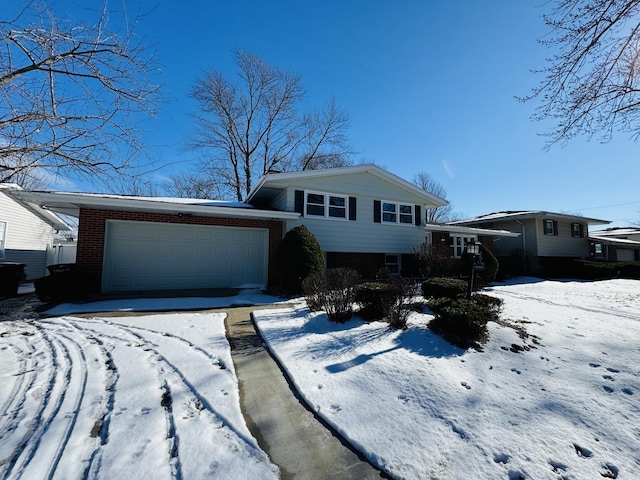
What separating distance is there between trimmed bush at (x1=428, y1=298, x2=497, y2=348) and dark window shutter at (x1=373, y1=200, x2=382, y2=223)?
324 inches

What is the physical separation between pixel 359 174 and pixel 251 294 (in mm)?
7126

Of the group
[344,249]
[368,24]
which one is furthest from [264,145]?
[368,24]

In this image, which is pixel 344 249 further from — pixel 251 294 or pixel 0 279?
pixel 0 279

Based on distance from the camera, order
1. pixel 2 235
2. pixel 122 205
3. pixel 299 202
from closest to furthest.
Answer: pixel 122 205, pixel 299 202, pixel 2 235

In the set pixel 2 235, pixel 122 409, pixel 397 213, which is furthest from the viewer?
pixel 397 213

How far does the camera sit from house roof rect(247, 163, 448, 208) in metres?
10.9

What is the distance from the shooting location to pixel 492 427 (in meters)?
2.54

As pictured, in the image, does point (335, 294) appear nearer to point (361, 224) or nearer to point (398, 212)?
point (361, 224)

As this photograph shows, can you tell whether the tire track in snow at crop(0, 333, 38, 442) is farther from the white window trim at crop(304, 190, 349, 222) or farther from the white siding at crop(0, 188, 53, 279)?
the white siding at crop(0, 188, 53, 279)

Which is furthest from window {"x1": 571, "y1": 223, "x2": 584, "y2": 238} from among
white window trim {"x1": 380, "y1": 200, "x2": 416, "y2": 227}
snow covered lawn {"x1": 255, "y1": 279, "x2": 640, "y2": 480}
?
snow covered lawn {"x1": 255, "y1": 279, "x2": 640, "y2": 480}

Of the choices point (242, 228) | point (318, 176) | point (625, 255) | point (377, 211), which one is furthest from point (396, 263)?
point (625, 255)

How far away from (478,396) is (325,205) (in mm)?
9473

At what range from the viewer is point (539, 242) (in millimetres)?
18188

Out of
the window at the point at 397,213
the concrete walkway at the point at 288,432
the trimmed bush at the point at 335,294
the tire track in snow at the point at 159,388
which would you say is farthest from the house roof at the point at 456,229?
the tire track in snow at the point at 159,388
